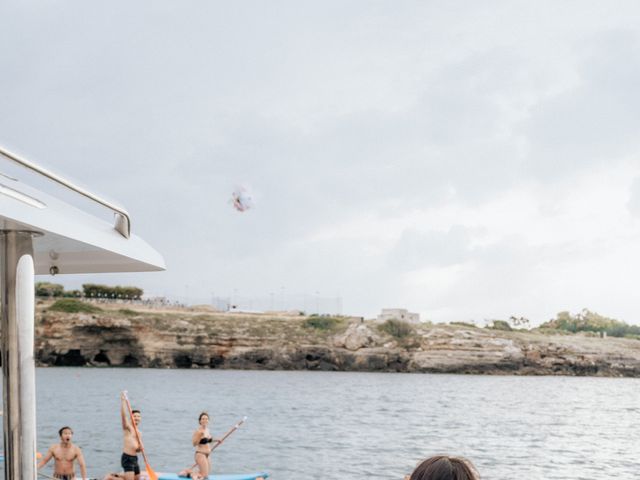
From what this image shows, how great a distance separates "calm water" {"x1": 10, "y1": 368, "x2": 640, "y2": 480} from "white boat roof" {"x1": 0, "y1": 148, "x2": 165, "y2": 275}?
26998mm

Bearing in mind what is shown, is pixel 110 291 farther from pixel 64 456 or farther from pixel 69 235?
pixel 69 235

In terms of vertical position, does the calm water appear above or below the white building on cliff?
below

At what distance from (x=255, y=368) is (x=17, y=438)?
392 feet

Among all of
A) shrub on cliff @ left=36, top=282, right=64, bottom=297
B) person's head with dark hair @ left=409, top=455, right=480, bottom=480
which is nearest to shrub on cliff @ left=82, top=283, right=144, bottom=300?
shrub on cliff @ left=36, top=282, right=64, bottom=297

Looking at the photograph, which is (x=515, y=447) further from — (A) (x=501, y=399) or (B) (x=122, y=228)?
(B) (x=122, y=228)

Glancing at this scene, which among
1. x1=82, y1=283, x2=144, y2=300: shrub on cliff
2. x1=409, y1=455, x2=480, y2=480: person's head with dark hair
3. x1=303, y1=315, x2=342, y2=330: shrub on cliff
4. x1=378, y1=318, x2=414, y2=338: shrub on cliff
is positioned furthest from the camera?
x1=82, y1=283, x2=144, y2=300: shrub on cliff

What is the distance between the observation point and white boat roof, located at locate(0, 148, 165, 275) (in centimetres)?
302

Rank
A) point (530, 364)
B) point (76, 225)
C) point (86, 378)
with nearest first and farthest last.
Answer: point (76, 225)
point (86, 378)
point (530, 364)

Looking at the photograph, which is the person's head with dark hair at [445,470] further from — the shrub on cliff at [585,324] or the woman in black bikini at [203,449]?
the shrub on cliff at [585,324]

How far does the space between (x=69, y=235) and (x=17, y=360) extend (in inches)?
20.3

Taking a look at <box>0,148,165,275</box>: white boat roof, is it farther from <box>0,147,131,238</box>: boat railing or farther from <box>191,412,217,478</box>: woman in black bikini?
<box>191,412,217,478</box>: woman in black bikini

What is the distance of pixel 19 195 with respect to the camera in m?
3.00

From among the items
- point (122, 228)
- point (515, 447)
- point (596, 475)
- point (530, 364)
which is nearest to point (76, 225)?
point (122, 228)

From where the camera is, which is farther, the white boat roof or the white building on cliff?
the white building on cliff
